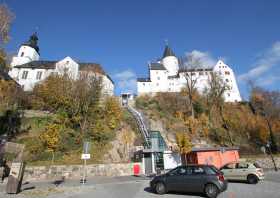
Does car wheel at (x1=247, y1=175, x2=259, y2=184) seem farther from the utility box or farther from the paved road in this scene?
the utility box

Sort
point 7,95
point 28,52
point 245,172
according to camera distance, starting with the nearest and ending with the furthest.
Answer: point 245,172, point 7,95, point 28,52

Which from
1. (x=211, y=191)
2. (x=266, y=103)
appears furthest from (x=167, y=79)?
(x=211, y=191)

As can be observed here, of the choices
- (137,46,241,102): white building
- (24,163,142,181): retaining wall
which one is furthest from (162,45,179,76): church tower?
(24,163,142,181): retaining wall

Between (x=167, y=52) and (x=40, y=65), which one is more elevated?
(x=167, y=52)

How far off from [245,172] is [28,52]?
71154 millimetres

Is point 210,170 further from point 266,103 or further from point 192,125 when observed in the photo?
point 266,103

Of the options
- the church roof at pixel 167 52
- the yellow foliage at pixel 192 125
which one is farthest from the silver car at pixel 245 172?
the church roof at pixel 167 52

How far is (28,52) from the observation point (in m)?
66.0

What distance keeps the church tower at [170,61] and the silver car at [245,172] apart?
64.4 meters

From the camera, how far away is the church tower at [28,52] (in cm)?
6312

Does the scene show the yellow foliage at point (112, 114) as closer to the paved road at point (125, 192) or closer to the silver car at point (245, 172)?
the paved road at point (125, 192)

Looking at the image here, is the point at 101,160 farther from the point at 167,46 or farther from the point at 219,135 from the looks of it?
the point at 167,46

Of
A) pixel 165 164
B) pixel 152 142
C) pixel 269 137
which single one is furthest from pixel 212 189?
pixel 269 137

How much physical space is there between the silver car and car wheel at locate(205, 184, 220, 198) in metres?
6.06
